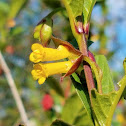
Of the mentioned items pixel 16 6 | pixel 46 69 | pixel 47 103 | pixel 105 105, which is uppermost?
pixel 16 6

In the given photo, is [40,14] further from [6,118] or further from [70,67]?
[70,67]

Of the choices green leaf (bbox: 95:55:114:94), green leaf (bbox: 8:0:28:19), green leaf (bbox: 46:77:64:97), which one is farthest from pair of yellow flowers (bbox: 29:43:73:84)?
green leaf (bbox: 8:0:28:19)

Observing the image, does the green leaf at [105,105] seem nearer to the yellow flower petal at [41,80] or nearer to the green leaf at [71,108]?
the yellow flower petal at [41,80]

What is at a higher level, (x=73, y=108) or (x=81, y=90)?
(x=81, y=90)

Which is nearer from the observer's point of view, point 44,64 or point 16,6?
point 44,64

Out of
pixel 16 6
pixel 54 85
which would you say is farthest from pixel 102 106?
pixel 16 6

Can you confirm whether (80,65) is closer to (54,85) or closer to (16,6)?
(54,85)

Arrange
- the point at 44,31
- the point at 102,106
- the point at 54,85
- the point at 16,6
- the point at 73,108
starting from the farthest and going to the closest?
the point at 16,6
the point at 54,85
the point at 73,108
the point at 44,31
the point at 102,106

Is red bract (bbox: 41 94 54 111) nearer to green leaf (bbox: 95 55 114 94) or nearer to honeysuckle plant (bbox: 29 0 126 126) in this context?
green leaf (bbox: 95 55 114 94)
